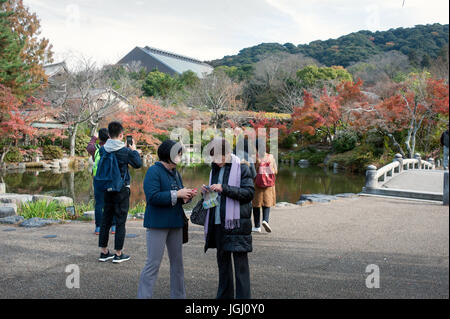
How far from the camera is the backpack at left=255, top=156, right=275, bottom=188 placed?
4875 millimetres

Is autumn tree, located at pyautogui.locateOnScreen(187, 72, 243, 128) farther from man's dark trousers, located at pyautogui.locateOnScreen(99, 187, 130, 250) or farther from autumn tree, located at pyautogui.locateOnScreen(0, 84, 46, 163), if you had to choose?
man's dark trousers, located at pyautogui.locateOnScreen(99, 187, 130, 250)

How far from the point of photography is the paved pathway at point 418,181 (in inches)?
372

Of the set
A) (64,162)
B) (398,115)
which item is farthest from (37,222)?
(64,162)

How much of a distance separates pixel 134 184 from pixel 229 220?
1073 centimetres

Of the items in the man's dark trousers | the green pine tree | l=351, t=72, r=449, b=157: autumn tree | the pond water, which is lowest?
the pond water

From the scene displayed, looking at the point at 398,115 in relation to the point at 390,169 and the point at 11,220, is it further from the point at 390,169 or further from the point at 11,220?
the point at 11,220

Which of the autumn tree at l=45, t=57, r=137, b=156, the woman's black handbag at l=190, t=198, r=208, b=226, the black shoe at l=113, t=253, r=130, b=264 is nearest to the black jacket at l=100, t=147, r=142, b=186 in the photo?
the black shoe at l=113, t=253, r=130, b=264

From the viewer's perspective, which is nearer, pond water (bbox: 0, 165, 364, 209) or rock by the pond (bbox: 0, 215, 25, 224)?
rock by the pond (bbox: 0, 215, 25, 224)

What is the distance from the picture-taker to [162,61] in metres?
44.8

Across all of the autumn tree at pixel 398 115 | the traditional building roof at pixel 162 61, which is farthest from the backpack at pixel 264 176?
the traditional building roof at pixel 162 61

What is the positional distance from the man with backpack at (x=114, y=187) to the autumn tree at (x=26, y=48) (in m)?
11.5

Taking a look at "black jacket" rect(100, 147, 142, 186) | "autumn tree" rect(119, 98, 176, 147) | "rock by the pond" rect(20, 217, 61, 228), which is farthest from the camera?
"autumn tree" rect(119, 98, 176, 147)

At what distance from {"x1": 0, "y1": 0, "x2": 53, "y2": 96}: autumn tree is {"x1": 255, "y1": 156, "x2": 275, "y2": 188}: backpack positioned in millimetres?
11806

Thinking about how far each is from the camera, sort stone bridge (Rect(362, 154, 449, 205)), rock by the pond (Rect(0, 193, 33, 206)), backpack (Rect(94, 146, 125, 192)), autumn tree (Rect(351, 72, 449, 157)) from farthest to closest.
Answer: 1. autumn tree (Rect(351, 72, 449, 157))
2. stone bridge (Rect(362, 154, 449, 205))
3. rock by the pond (Rect(0, 193, 33, 206))
4. backpack (Rect(94, 146, 125, 192))
